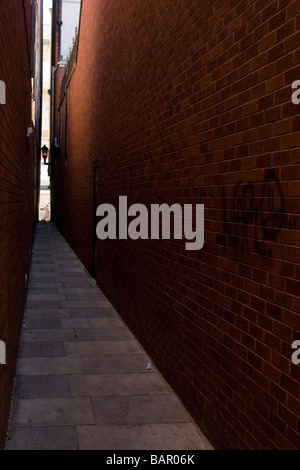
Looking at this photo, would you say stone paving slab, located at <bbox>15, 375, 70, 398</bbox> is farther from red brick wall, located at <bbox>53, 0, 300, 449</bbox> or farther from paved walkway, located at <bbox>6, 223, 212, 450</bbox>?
red brick wall, located at <bbox>53, 0, 300, 449</bbox>

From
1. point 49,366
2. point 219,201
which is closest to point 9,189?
point 219,201

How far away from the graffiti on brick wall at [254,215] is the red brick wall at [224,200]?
0.04 ft

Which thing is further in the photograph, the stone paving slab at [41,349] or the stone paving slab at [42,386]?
the stone paving slab at [41,349]

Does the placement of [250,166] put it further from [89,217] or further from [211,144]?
[89,217]

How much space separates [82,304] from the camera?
9.31m

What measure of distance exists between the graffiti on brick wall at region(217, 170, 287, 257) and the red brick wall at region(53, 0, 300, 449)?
12 mm

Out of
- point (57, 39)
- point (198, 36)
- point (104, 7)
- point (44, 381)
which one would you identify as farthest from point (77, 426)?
point (57, 39)

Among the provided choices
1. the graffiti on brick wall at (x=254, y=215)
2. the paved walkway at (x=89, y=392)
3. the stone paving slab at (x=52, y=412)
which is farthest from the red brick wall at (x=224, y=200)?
the stone paving slab at (x=52, y=412)

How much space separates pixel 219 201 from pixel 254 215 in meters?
0.65

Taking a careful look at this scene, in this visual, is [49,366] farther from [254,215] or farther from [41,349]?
[254,215]

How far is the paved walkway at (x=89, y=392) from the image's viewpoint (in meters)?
4.09

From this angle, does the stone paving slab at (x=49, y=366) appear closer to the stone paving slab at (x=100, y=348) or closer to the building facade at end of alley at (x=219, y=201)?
the stone paving slab at (x=100, y=348)

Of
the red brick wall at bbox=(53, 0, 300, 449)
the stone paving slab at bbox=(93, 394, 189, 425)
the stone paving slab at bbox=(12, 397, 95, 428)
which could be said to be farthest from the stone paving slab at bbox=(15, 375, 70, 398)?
the red brick wall at bbox=(53, 0, 300, 449)

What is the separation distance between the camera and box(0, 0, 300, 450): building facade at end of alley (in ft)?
9.56
